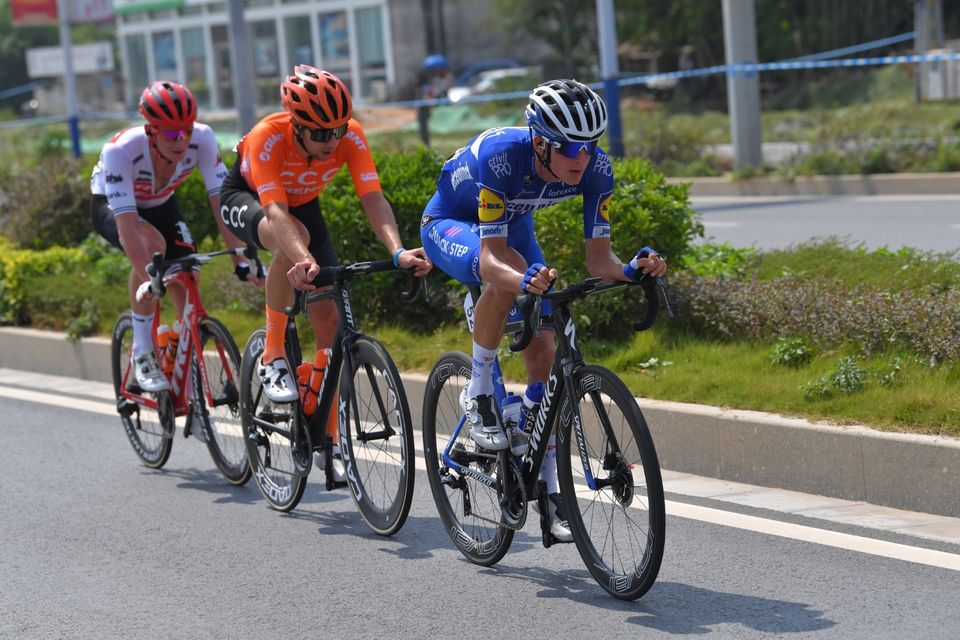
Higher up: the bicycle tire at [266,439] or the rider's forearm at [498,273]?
the rider's forearm at [498,273]

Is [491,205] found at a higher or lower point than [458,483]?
higher

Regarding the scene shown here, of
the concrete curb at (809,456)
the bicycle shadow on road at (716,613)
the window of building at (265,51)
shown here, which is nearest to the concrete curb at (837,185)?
the concrete curb at (809,456)

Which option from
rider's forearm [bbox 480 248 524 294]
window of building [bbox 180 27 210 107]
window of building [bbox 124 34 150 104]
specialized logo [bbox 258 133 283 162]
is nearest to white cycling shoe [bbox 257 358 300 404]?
specialized logo [bbox 258 133 283 162]

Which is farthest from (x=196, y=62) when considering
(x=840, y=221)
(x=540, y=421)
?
(x=540, y=421)

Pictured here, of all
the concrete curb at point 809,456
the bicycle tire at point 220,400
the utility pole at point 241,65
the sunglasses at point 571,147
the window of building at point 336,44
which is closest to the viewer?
the sunglasses at point 571,147

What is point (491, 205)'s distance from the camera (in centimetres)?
524

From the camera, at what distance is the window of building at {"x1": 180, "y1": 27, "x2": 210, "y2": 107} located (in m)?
66.2

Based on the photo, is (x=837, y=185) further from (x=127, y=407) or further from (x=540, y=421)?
(x=540, y=421)

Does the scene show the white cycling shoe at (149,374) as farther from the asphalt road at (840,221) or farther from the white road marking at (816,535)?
the asphalt road at (840,221)

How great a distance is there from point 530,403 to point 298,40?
192 feet

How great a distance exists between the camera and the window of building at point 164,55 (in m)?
68.9

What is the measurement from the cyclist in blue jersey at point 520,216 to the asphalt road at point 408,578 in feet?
1.61

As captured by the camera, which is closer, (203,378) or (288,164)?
(288,164)

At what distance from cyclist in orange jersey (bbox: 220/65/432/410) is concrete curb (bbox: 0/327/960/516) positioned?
1.83 metres
